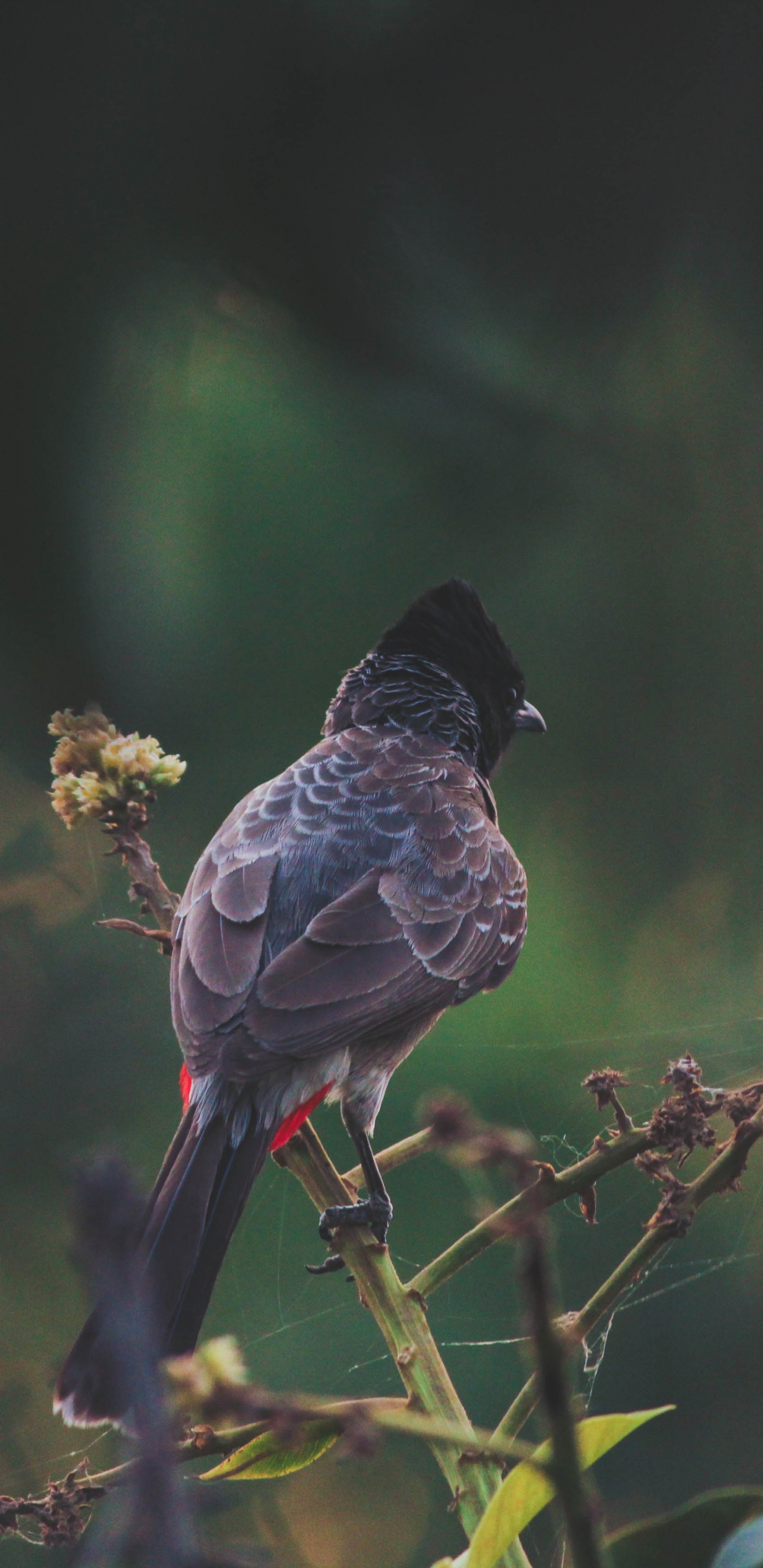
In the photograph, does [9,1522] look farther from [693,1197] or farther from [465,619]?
[465,619]

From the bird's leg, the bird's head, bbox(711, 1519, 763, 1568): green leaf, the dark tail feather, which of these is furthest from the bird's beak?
bbox(711, 1519, 763, 1568): green leaf

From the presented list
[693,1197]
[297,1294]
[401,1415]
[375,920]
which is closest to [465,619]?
[375,920]

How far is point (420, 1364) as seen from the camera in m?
0.70

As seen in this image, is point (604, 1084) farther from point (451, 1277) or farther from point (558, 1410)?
point (558, 1410)

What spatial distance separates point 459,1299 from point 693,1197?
59.7 inches

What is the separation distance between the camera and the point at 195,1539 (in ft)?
0.67

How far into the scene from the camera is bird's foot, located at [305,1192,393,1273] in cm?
94

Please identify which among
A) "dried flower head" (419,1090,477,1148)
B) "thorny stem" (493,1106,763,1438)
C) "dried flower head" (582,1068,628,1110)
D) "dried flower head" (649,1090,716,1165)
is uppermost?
"dried flower head" (582,1068,628,1110)

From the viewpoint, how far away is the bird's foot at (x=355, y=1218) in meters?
0.94

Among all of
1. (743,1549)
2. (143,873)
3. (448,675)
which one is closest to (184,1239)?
(143,873)

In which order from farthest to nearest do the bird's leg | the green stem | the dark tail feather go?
the bird's leg, the dark tail feather, the green stem

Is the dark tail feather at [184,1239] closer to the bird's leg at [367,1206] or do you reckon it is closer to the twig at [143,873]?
the bird's leg at [367,1206]

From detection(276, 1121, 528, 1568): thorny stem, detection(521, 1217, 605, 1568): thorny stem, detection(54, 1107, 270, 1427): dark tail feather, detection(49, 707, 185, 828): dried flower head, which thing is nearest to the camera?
detection(521, 1217, 605, 1568): thorny stem

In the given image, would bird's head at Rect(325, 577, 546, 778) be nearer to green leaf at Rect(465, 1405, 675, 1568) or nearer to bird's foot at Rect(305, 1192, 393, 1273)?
bird's foot at Rect(305, 1192, 393, 1273)
